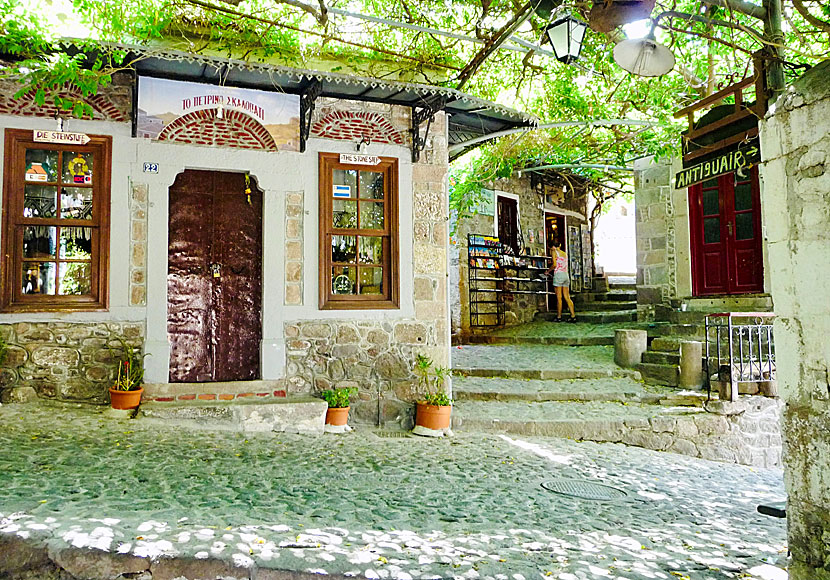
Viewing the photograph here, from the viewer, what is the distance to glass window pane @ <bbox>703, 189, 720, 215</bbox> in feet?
34.5

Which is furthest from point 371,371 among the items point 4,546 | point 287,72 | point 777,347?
point 777,347

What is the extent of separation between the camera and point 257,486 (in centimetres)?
406

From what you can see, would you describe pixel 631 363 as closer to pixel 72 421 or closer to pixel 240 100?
pixel 240 100

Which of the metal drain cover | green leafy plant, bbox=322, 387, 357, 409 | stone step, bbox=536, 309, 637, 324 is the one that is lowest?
the metal drain cover

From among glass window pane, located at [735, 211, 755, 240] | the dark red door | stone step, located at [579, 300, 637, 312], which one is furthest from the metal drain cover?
stone step, located at [579, 300, 637, 312]

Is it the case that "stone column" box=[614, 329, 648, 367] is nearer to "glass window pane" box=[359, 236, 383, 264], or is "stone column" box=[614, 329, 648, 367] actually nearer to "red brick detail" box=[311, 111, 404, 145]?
"glass window pane" box=[359, 236, 383, 264]

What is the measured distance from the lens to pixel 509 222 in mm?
13602

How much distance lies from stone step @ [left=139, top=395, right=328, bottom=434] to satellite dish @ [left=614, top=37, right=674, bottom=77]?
408 cm

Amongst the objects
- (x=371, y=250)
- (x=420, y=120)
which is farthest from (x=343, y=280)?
(x=420, y=120)

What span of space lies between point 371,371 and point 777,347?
14.5 feet

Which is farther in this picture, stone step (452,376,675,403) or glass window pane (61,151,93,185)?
stone step (452,376,675,403)

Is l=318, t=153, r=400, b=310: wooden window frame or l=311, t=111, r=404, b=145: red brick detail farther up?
l=311, t=111, r=404, b=145: red brick detail

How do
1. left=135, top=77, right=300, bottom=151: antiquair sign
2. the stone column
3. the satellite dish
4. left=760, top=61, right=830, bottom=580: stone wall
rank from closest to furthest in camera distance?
left=760, top=61, right=830, bottom=580: stone wall < the satellite dish < left=135, top=77, right=300, bottom=151: antiquair sign < the stone column

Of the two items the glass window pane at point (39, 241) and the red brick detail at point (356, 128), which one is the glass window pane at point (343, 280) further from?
the glass window pane at point (39, 241)
